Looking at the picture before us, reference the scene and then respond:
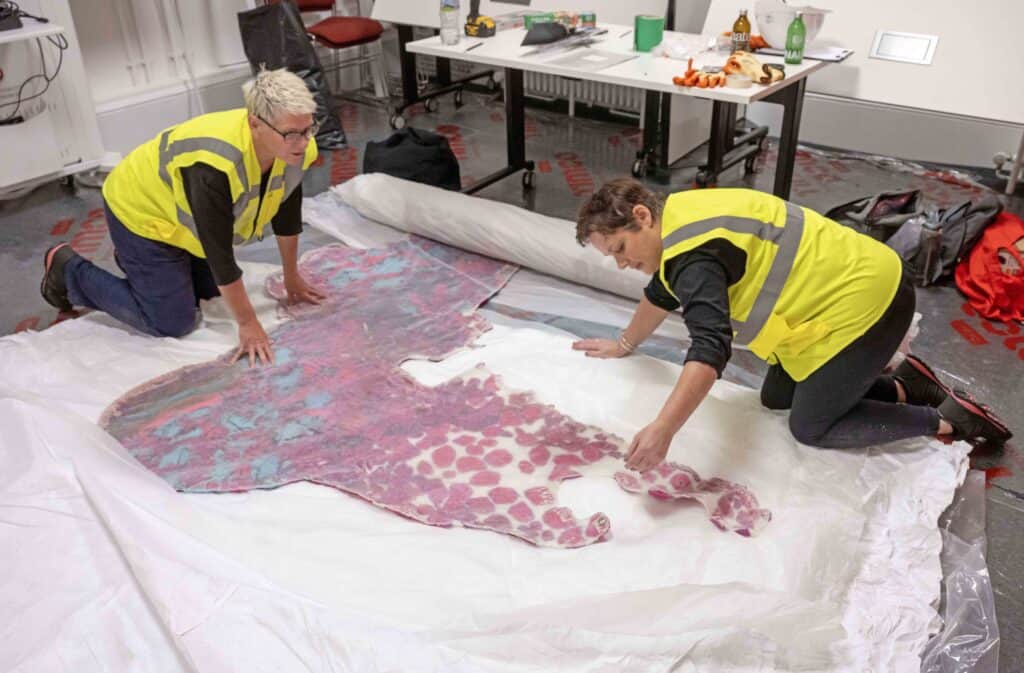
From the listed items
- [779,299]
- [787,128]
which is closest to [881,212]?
[787,128]

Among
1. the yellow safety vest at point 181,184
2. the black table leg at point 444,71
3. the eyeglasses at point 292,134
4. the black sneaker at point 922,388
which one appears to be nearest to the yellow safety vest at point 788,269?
the black sneaker at point 922,388

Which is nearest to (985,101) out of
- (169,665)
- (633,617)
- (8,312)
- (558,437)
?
(558,437)

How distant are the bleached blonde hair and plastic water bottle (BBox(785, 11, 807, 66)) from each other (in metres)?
1.87

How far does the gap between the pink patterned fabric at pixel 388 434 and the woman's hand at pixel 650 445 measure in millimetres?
238

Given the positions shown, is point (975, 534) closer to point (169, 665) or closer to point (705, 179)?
point (169, 665)

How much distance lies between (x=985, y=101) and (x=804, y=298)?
7.12 feet

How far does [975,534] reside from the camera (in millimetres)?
1991

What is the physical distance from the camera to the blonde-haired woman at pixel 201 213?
2.30m

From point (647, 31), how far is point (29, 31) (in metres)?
2.54

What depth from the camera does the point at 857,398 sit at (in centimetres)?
204

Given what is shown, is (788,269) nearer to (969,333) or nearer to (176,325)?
(969,333)

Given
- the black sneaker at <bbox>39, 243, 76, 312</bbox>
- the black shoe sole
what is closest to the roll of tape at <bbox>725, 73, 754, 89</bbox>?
the black shoe sole

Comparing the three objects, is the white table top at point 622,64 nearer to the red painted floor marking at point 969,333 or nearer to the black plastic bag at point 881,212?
the black plastic bag at point 881,212

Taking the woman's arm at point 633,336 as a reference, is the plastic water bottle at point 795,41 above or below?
above
